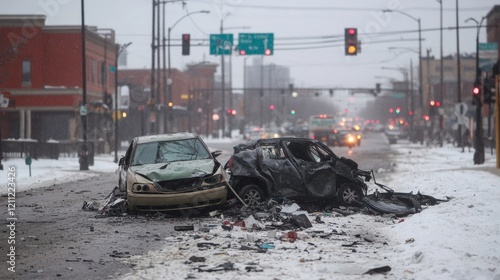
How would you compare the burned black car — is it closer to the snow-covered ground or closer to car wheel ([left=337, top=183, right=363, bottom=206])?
car wheel ([left=337, top=183, right=363, bottom=206])

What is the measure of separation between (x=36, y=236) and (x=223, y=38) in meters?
40.3

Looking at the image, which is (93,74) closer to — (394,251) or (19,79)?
(19,79)

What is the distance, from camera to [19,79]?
5244 centimetres

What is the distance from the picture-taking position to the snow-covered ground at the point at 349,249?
9398 millimetres

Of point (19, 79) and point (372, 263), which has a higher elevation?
point (19, 79)

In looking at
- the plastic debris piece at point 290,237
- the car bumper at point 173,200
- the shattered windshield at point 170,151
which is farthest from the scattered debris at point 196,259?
the shattered windshield at point 170,151

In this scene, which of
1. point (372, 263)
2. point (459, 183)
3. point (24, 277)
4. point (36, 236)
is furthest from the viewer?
point (459, 183)

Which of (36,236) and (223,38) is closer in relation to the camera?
(36,236)

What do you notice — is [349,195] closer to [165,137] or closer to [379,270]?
[165,137]

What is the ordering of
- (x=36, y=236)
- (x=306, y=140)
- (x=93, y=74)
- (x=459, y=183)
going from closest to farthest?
1. (x=36, y=236)
2. (x=306, y=140)
3. (x=459, y=183)
4. (x=93, y=74)

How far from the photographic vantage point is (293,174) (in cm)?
1667

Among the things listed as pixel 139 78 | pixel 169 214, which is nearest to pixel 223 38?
pixel 169 214

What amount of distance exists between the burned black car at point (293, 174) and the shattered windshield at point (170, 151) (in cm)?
77

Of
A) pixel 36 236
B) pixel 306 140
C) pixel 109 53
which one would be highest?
pixel 109 53
